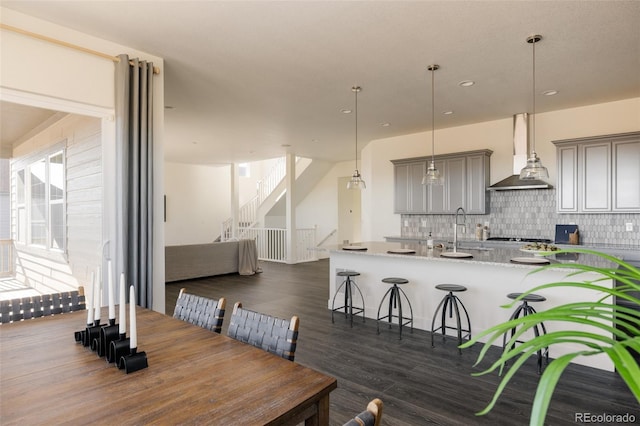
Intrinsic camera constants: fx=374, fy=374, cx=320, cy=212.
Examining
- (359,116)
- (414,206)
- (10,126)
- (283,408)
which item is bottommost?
(283,408)

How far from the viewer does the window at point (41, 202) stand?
4.67 m

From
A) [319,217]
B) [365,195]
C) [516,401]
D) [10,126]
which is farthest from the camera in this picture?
[319,217]

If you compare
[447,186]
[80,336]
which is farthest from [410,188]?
[80,336]

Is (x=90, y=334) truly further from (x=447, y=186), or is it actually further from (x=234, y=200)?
(x=234, y=200)

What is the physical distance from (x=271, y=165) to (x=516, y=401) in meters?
11.8

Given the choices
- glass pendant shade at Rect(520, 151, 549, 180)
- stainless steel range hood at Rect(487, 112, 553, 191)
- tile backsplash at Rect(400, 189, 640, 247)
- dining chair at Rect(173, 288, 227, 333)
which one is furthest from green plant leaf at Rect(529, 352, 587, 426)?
stainless steel range hood at Rect(487, 112, 553, 191)

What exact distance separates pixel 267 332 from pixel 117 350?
63 centimetres

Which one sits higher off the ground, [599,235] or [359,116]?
[359,116]

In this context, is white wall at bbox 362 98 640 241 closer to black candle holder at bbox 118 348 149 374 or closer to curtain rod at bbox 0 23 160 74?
curtain rod at bbox 0 23 160 74

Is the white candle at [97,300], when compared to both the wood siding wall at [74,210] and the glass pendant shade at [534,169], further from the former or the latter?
the glass pendant shade at [534,169]

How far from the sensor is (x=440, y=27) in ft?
10.5

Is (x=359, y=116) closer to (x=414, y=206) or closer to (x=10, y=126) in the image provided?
(x=414, y=206)

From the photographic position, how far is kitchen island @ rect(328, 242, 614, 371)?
345cm

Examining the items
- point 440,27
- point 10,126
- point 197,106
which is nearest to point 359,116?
point 197,106
